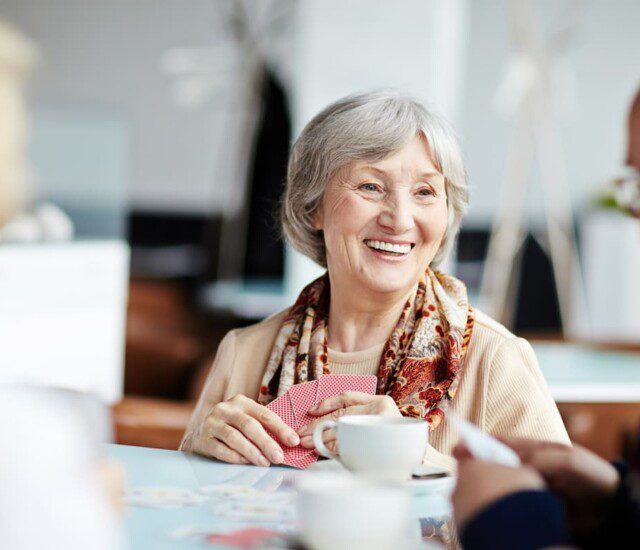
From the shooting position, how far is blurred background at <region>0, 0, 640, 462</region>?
419cm

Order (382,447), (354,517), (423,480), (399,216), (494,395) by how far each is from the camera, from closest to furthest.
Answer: (354,517), (382,447), (423,480), (494,395), (399,216)

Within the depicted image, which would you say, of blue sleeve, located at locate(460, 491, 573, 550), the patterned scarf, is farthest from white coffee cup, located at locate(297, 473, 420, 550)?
the patterned scarf

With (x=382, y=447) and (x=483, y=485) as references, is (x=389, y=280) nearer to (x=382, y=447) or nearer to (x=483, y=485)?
(x=382, y=447)

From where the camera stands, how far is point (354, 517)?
0.87m

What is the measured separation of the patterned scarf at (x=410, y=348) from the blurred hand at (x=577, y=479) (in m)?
0.54

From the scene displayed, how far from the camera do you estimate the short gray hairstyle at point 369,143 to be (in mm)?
1748

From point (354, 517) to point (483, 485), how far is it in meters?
0.17

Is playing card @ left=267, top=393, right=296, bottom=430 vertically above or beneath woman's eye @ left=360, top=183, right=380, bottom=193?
beneath

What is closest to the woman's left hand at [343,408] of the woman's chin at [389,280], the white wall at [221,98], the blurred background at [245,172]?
the woman's chin at [389,280]

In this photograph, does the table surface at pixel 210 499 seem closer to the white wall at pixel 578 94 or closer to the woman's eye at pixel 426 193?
the woman's eye at pixel 426 193

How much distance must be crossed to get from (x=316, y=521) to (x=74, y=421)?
0.79 feet

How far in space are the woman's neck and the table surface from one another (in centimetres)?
45

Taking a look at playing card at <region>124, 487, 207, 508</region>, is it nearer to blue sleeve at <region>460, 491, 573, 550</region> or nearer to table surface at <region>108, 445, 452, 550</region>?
table surface at <region>108, 445, 452, 550</region>

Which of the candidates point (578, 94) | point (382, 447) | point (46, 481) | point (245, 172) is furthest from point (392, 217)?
point (578, 94)
